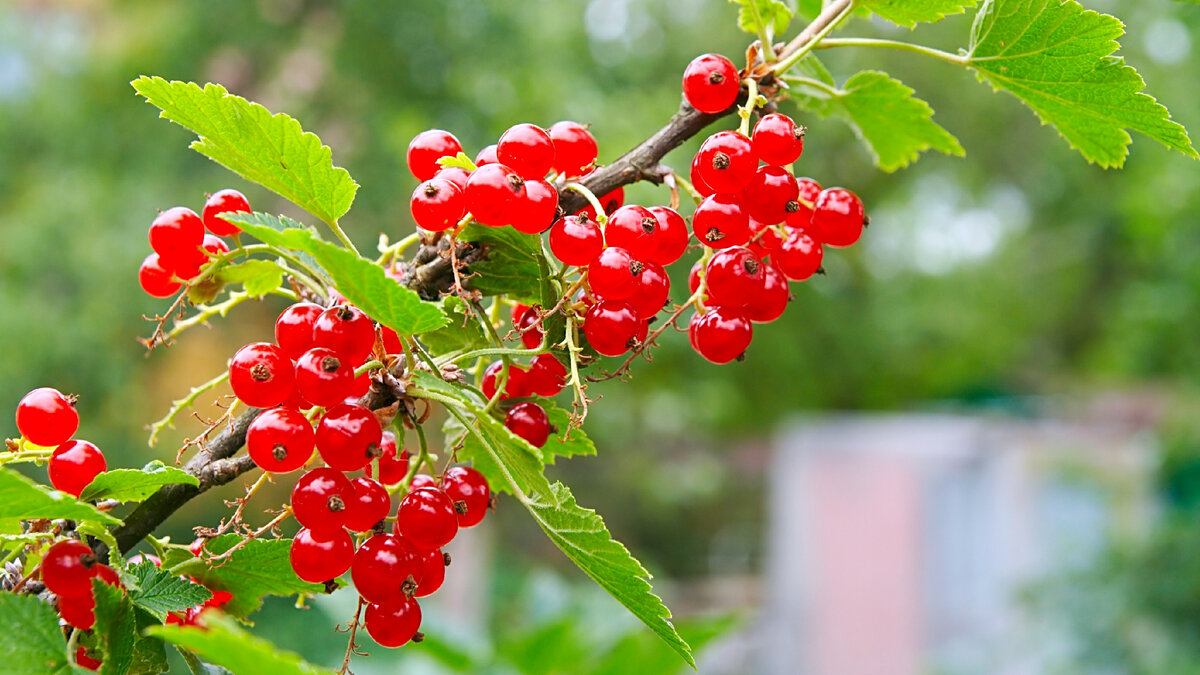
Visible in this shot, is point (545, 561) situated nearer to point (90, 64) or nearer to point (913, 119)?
point (90, 64)

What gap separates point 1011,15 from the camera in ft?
1.91

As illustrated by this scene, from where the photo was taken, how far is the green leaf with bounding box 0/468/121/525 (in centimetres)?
39

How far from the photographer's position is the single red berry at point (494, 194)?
489mm

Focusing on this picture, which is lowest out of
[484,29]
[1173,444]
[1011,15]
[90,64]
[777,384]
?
[1011,15]

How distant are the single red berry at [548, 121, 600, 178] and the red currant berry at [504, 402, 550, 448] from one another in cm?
14

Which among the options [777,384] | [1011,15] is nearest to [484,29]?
[1011,15]

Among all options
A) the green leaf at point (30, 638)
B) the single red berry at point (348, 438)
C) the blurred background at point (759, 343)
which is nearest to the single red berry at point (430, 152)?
the single red berry at point (348, 438)

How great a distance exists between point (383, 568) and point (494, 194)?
198mm

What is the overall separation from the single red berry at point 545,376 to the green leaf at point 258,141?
0.49 feet

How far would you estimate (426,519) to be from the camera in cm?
51

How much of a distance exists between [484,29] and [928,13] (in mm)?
4144

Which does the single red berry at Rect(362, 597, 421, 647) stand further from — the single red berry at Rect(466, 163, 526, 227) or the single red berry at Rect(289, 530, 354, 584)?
the single red berry at Rect(466, 163, 526, 227)

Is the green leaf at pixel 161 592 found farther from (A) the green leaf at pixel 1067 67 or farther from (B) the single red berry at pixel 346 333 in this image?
(A) the green leaf at pixel 1067 67

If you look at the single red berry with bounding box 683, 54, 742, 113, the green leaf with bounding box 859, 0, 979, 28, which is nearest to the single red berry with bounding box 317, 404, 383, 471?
the single red berry with bounding box 683, 54, 742, 113
